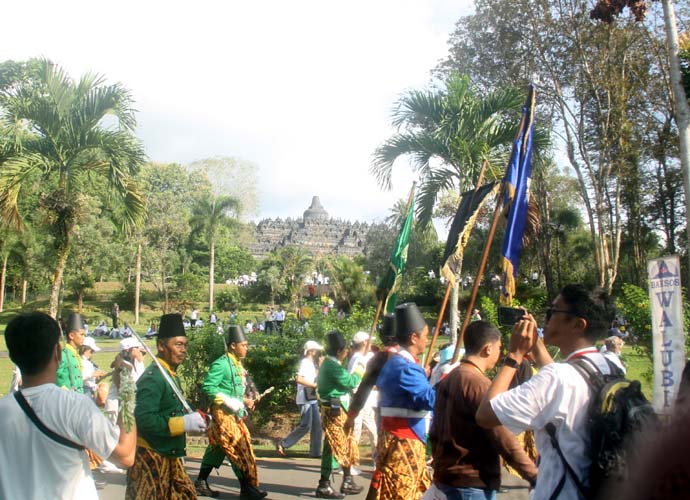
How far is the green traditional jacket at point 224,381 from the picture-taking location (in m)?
7.10

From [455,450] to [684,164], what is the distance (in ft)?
23.8

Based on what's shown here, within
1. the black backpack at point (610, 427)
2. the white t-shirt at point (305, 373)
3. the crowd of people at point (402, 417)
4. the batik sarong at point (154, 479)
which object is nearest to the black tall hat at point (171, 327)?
the crowd of people at point (402, 417)

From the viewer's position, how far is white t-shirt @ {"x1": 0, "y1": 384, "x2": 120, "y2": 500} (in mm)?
2969

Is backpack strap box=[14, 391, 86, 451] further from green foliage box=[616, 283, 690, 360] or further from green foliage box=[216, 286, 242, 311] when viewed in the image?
green foliage box=[216, 286, 242, 311]

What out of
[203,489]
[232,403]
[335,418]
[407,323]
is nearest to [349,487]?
[335,418]

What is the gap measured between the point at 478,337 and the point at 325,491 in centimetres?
429

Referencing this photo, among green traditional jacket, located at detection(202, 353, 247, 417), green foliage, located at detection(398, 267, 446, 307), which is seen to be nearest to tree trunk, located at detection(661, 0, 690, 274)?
green traditional jacket, located at detection(202, 353, 247, 417)

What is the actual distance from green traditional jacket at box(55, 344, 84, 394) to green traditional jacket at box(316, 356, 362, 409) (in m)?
2.81

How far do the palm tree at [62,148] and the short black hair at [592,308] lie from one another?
376 inches

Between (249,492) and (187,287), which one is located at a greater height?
(187,287)

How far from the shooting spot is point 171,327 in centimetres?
540


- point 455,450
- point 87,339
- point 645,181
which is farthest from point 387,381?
point 645,181

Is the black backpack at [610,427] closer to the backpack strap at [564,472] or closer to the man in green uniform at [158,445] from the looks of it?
the backpack strap at [564,472]

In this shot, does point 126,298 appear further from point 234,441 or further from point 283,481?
point 234,441
